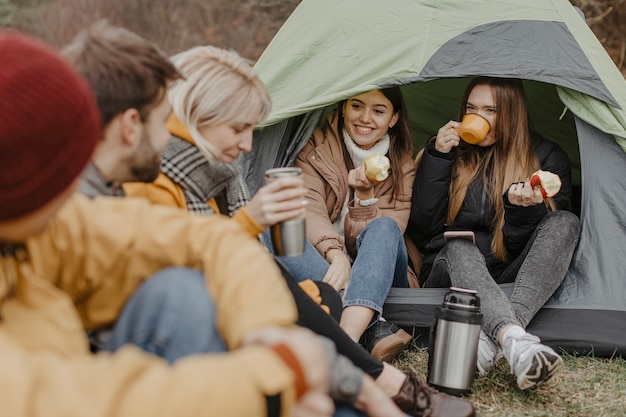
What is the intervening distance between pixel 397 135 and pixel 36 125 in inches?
86.5

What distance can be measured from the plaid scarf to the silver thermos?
29.8 inches

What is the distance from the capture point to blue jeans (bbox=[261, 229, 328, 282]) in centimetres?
263

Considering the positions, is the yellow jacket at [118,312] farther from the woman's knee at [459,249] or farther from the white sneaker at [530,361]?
the woman's knee at [459,249]

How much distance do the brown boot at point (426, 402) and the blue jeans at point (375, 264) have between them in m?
0.49

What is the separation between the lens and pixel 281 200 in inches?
74.7

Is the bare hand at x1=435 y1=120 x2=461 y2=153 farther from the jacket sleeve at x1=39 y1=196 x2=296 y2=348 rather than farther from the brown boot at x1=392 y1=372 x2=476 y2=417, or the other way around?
the jacket sleeve at x1=39 y1=196 x2=296 y2=348

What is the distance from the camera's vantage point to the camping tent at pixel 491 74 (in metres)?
2.73

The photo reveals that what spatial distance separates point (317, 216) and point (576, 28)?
4.09ft

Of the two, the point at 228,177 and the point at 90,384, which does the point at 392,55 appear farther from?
the point at 90,384

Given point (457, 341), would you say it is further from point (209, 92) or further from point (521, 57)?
point (521, 57)

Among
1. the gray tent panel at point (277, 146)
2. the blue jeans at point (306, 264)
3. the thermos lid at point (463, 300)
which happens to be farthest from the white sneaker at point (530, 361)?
the gray tent panel at point (277, 146)

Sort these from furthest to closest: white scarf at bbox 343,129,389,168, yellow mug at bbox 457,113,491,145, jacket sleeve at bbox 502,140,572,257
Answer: white scarf at bbox 343,129,389,168, yellow mug at bbox 457,113,491,145, jacket sleeve at bbox 502,140,572,257

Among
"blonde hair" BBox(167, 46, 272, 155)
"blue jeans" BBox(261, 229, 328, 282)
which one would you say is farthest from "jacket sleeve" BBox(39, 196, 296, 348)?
"blue jeans" BBox(261, 229, 328, 282)

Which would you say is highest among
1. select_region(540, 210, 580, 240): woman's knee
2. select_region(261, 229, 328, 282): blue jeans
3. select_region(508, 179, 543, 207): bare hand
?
select_region(508, 179, 543, 207): bare hand
